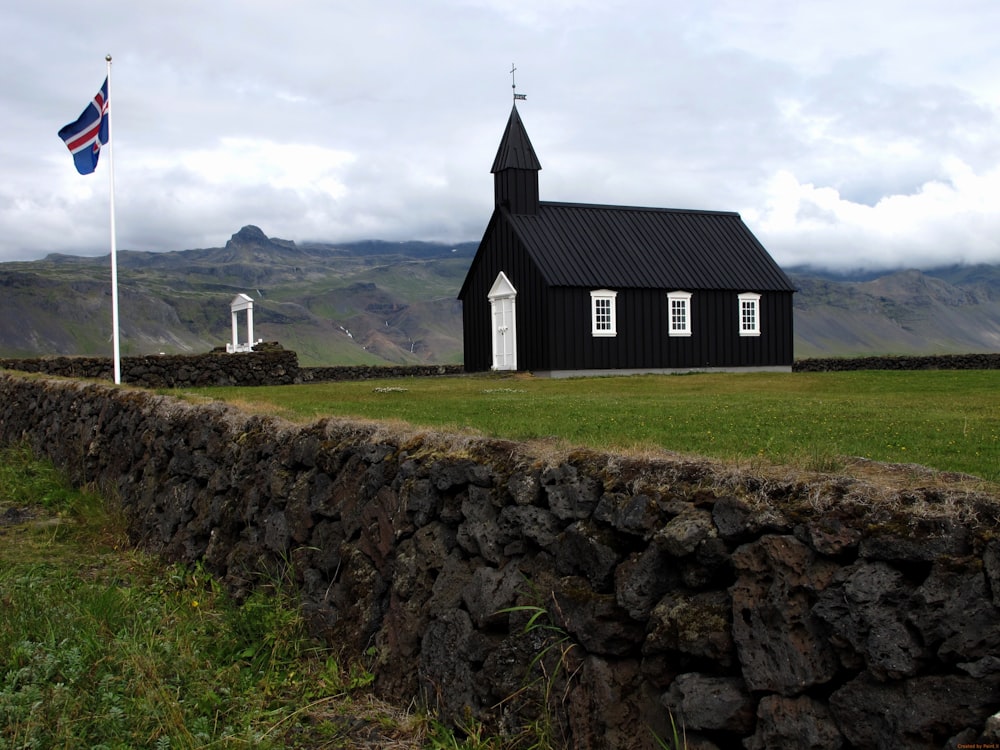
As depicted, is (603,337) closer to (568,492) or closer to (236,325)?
(236,325)

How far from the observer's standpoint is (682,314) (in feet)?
127

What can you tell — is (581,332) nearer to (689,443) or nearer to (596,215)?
(596,215)

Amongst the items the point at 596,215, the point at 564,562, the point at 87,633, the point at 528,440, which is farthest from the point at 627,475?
the point at 596,215

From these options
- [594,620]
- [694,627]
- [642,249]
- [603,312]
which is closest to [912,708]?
[694,627]

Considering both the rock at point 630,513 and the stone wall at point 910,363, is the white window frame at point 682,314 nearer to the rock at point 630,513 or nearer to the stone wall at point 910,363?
the stone wall at point 910,363

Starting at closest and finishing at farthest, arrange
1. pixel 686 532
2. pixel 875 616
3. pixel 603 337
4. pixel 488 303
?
pixel 875 616 < pixel 686 532 < pixel 603 337 < pixel 488 303

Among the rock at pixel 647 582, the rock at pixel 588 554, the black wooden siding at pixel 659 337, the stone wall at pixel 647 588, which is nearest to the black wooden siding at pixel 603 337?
the black wooden siding at pixel 659 337

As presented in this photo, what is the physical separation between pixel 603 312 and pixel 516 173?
23.3 ft

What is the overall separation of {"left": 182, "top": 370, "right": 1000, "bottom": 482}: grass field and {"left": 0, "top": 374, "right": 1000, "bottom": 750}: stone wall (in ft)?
2.53

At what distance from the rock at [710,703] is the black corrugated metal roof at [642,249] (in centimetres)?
3124

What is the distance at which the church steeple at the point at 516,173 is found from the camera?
128 ft

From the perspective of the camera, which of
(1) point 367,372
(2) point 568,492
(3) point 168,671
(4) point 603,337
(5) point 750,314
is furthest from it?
(1) point 367,372

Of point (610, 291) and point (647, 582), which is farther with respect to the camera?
point (610, 291)

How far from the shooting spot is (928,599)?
3969 millimetres
